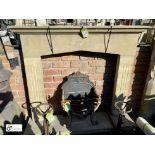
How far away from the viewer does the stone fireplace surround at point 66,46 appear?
2.80 meters

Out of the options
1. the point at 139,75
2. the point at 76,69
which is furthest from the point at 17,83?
the point at 139,75

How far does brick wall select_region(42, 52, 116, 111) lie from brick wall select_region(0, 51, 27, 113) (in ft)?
1.43

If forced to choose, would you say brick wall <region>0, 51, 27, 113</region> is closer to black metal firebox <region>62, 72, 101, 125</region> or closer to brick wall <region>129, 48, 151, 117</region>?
black metal firebox <region>62, 72, 101, 125</region>

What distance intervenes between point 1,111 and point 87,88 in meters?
1.53

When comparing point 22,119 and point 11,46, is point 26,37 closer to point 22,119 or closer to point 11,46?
point 11,46

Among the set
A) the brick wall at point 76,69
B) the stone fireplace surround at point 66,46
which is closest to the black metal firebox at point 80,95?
the brick wall at point 76,69

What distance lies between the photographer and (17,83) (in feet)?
10.8

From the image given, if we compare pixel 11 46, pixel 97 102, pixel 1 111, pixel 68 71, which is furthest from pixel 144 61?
pixel 1 111

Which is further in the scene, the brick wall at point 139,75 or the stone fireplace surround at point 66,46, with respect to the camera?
the brick wall at point 139,75

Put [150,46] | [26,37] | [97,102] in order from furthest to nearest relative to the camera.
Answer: [97,102], [150,46], [26,37]

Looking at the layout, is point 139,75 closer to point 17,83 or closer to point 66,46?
point 66,46

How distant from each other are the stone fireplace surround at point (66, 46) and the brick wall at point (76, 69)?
3.2 inches

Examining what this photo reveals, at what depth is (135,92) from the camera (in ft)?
11.9

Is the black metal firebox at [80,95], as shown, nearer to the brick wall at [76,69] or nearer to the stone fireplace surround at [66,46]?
the brick wall at [76,69]
